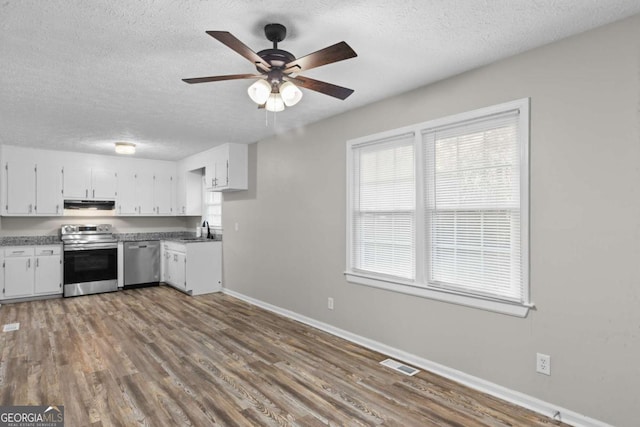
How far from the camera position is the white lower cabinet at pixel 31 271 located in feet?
17.8

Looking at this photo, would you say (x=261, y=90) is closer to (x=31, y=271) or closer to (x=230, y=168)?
(x=230, y=168)

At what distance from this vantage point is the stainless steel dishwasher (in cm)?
648

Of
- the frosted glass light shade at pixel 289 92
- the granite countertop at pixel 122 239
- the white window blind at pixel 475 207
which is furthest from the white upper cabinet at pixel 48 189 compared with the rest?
the white window blind at pixel 475 207

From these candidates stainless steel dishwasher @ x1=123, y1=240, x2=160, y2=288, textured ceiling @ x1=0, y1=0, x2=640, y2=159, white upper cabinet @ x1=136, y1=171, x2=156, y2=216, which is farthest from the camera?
white upper cabinet @ x1=136, y1=171, x2=156, y2=216

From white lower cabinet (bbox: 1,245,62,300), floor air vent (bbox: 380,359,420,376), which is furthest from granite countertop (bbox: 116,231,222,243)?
floor air vent (bbox: 380,359,420,376)

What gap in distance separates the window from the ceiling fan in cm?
110

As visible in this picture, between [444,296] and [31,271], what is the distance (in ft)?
19.8

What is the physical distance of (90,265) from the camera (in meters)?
6.04

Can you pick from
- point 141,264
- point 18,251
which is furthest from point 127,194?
point 18,251

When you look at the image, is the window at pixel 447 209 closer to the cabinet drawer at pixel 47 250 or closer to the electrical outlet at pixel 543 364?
the electrical outlet at pixel 543 364

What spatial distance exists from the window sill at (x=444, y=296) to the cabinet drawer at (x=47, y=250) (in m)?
4.87

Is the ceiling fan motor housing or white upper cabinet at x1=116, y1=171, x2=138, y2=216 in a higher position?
the ceiling fan motor housing

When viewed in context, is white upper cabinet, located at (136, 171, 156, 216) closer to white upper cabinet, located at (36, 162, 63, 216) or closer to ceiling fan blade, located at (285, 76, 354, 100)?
white upper cabinet, located at (36, 162, 63, 216)

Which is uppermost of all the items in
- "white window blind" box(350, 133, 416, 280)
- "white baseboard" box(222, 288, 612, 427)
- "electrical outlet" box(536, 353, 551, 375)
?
"white window blind" box(350, 133, 416, 280)
